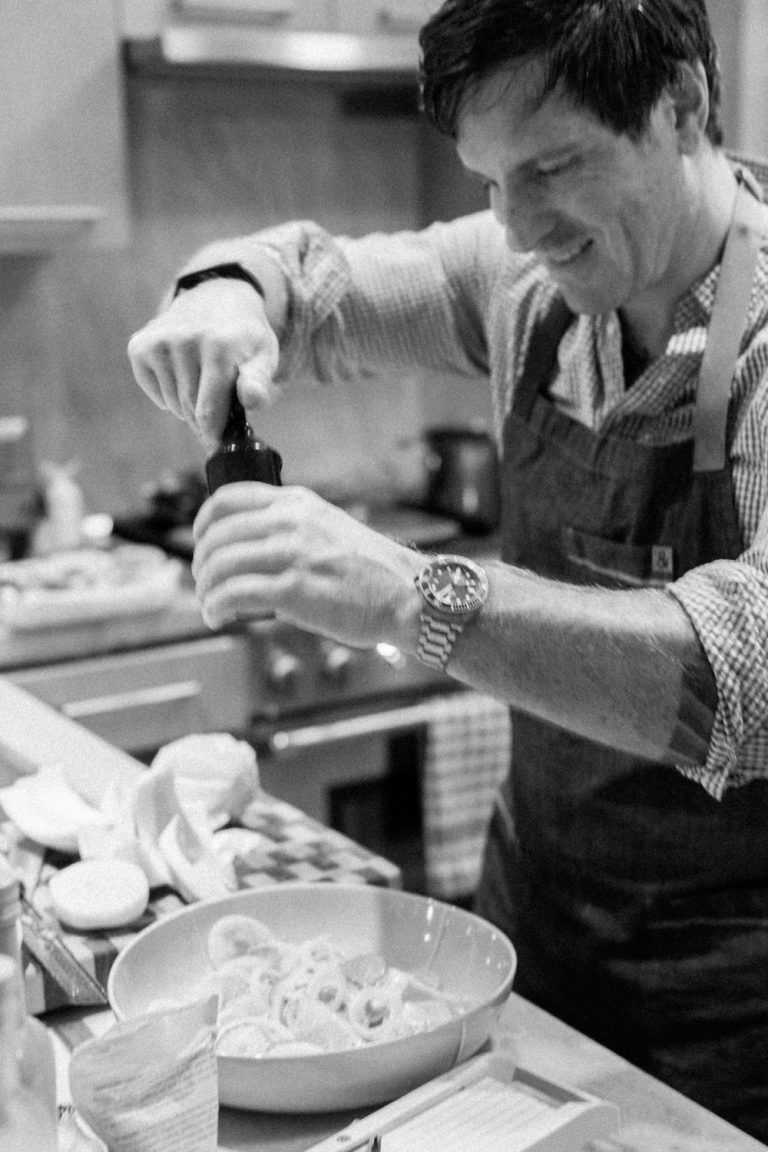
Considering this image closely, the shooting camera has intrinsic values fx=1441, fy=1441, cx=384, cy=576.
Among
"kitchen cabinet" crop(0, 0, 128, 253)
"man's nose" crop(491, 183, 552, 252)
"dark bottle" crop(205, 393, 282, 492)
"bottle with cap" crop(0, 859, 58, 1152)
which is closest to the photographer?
"bottle with cap" crop(0, 859, 58, 1152)

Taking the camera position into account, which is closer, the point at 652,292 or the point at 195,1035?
the point at 195,1035

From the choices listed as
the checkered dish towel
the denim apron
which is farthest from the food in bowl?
the checkered dish towel

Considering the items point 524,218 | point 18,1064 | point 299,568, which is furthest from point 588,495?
point 18,1064

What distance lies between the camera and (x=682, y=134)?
121 cm

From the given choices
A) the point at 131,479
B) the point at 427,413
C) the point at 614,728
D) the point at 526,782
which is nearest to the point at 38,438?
the point at 131,479

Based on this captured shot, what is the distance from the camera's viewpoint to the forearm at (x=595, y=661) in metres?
0.94

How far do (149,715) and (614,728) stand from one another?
Result: 1.61 m

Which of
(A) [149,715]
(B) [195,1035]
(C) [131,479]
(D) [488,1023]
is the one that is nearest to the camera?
(B) [195,1035]

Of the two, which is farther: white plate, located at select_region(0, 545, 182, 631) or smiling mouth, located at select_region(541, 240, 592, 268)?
white plate, located at select_region(0, 545, 182, 631)

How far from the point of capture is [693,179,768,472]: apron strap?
4.02ft

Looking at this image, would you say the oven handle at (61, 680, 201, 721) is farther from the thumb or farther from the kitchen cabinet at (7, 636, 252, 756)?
the thumb

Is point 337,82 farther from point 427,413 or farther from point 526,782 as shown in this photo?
point 526,782

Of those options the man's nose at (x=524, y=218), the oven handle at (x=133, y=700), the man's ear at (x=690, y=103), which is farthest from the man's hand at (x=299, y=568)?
the oven handle at (x=133, y=700)

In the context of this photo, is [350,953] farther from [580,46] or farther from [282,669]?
[282,669]
